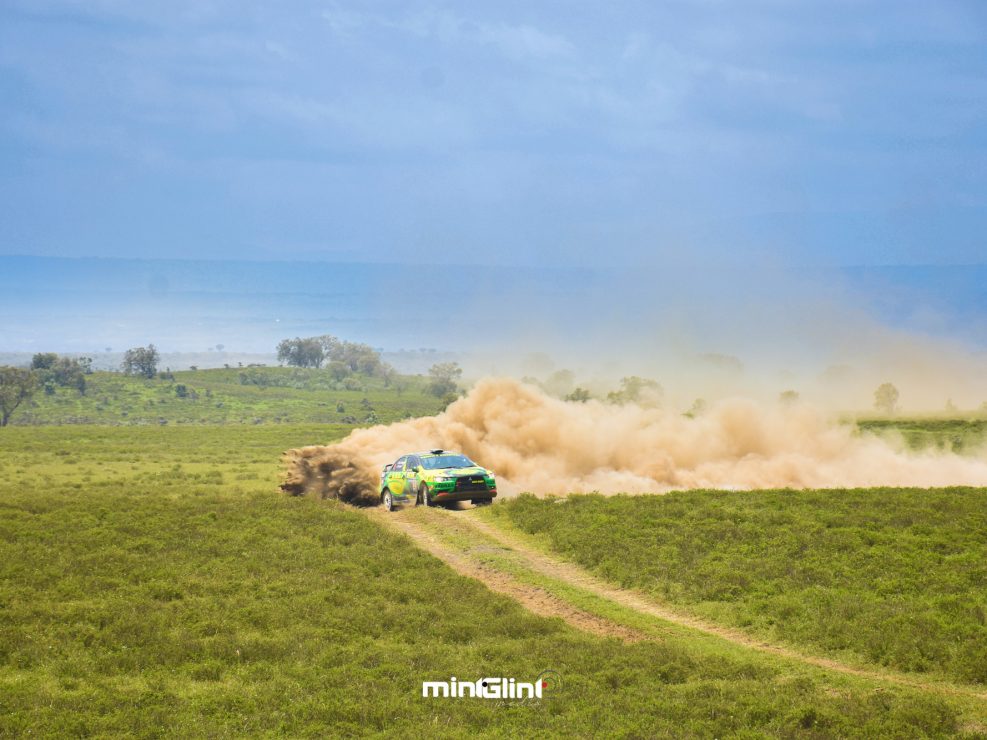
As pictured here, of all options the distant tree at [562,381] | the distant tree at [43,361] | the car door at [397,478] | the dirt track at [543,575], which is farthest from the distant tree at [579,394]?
the distant tree at [43,361]

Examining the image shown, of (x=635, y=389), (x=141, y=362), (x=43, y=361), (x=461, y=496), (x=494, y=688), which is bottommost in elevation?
(x=494, y=688)

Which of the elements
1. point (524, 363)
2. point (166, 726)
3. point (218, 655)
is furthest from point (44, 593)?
point (524, 363)

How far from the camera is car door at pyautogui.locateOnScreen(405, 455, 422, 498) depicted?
131ft

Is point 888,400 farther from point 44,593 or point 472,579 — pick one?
point 44,593

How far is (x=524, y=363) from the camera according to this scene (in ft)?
408

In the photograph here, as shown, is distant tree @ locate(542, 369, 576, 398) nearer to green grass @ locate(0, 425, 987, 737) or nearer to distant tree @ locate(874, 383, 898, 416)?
distant tree @ locate(874, 383, 898, 416)

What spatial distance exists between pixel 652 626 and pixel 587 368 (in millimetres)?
118829

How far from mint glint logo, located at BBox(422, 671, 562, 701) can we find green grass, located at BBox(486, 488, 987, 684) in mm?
6608

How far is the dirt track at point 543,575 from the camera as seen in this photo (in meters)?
21.6

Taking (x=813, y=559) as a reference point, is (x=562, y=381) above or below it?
above

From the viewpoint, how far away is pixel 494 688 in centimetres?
1978

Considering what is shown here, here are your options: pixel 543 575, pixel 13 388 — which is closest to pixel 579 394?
pixel 543 575

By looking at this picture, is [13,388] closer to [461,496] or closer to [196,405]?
[196,405]

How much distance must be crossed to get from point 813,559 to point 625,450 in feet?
76.0
